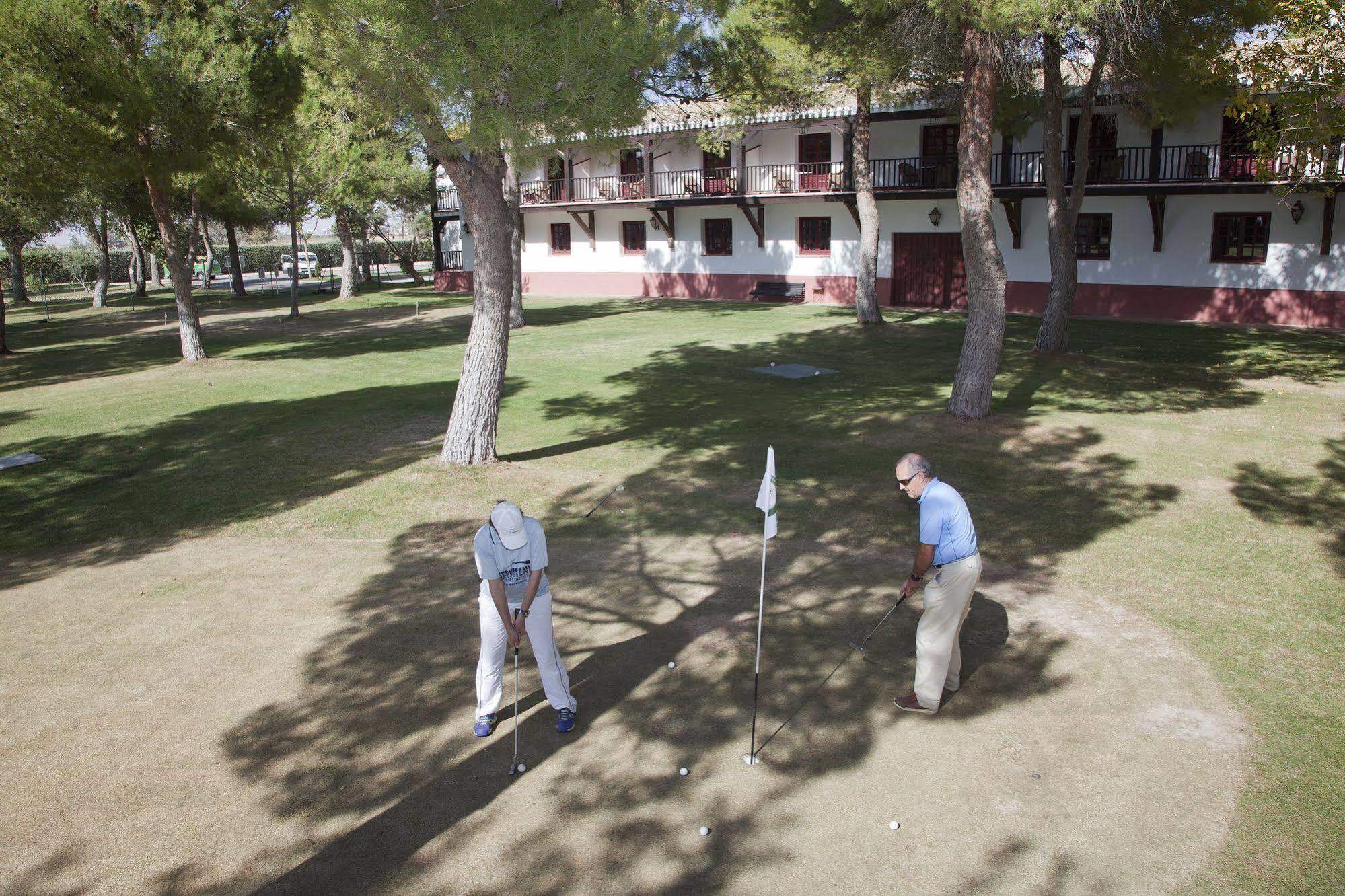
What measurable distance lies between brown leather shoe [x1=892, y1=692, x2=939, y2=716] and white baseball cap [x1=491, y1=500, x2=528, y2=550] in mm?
2552

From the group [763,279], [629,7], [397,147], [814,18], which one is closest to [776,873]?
[629,7]

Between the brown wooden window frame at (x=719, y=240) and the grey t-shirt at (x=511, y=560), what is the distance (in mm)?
28445

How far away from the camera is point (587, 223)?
36.2m

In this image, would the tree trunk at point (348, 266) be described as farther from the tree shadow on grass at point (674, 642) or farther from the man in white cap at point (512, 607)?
the man in white cap at point (512, 607)

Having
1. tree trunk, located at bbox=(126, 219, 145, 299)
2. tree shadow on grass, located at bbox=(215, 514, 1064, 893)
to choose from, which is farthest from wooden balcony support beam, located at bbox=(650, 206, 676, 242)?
tree shadow on grass, located at bbox=(215, 514, 1064, 893)

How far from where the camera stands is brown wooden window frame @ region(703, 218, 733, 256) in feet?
Answer: 107

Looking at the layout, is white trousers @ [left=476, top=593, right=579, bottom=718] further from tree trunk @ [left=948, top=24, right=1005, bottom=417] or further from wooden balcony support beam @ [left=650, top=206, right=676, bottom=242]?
wooden balcony support beam @ [left=650, top=206, right=676, bottom=242]

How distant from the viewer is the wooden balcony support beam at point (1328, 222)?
21094mm

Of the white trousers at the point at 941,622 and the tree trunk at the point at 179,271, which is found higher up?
the tree trunk at the point at 179,271

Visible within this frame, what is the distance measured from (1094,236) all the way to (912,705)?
22996mm

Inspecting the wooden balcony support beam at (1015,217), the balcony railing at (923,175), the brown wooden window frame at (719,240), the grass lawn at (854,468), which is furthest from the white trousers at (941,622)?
the brown wooden window frame at (719,240)

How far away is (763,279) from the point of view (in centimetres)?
3166

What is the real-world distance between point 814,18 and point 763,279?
17660mm

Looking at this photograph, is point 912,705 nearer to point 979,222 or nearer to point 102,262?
point 979,222
